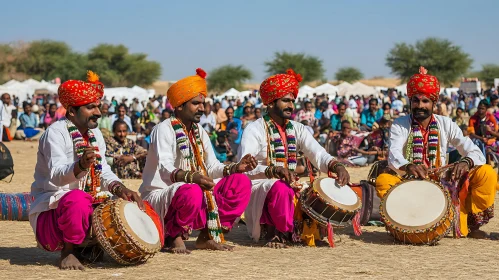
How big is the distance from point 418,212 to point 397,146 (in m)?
0.86

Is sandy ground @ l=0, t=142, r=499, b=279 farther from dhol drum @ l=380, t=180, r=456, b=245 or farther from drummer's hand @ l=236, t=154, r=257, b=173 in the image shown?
drummer's hand @ l=236, t=154, r=257, b=173

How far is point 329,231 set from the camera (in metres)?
7.42

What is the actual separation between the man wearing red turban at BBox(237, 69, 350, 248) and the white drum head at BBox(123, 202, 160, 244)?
4.72ft

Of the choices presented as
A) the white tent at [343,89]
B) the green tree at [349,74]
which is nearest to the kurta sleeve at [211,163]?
the white tent at [343,89]

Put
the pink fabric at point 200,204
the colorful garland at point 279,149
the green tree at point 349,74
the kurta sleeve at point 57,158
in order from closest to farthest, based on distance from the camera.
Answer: the kurta sleeve at point 57,158 → the pink fabric at point 200,204 → the colorful garland at point 279,149 → the green tree at point 349,74

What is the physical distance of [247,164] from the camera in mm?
7168

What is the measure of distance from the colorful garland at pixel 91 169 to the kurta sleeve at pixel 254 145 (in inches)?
61.8

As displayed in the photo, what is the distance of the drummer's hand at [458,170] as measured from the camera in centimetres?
782

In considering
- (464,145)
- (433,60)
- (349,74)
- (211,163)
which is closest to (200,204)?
(211,163)

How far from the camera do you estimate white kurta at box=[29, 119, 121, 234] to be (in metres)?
6.26

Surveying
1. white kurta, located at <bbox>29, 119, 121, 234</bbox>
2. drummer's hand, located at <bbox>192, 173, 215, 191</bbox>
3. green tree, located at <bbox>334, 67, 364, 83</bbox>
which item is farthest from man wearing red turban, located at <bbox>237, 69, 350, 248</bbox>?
green tree, located at <bbox>334, 67, 364, 83</bbox>

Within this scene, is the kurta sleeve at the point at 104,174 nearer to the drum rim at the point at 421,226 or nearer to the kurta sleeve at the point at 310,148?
the kurta sleeve at the point at 310,148

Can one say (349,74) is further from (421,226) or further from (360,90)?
(421,226)

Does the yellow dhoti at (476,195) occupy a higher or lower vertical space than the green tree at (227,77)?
lower
